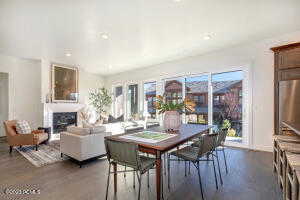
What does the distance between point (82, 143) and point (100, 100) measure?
441 centimetres

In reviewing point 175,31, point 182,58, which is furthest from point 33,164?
point 182,58

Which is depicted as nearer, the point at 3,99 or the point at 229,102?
the point at 229,102

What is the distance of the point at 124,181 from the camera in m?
2.56

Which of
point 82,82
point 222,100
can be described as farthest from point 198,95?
point 82,82

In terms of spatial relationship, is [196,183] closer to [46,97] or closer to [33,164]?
[33,164]

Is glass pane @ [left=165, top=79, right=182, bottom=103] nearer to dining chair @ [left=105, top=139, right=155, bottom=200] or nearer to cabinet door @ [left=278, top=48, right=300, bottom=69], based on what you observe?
cabinet door @ [left=278, top=48, right=300, bottom=69]

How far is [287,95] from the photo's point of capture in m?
3.09

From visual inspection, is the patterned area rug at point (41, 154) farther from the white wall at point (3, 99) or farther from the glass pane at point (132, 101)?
the glass pane at point (132, 101)

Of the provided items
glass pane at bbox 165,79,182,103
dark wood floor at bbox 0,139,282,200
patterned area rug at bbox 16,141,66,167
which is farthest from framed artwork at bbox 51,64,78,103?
glass pane at bbox 165,79,182,103

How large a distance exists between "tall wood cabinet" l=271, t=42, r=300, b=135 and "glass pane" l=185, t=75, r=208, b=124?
1.88 m

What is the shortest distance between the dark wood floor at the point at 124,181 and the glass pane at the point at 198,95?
5.91 ft

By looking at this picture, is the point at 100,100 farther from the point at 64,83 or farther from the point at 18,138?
the point at 18,138

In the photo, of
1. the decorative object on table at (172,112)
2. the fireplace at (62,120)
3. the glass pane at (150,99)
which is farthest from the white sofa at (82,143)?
the glass pane at (150,99)

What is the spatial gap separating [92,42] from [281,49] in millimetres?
3999
